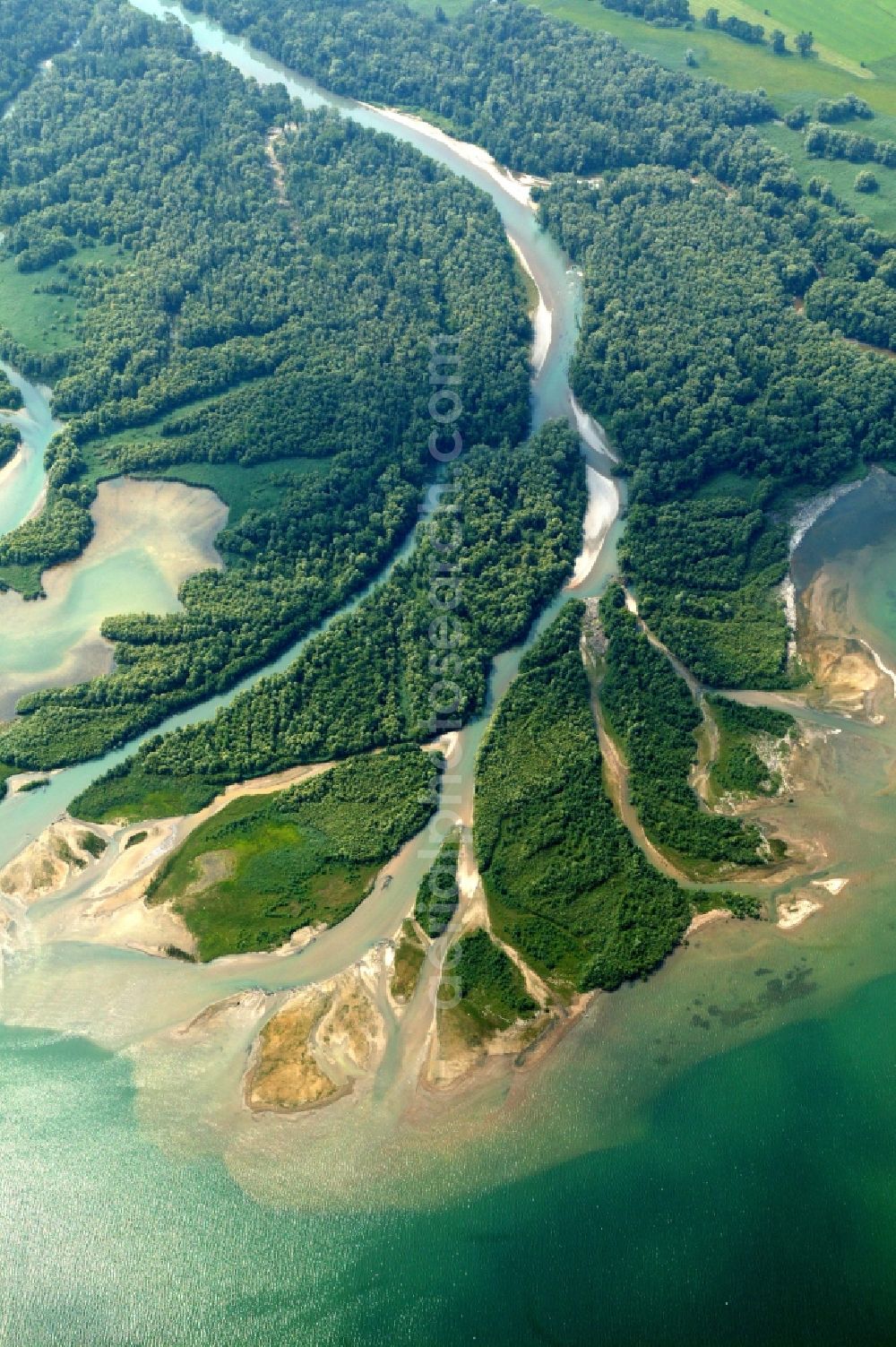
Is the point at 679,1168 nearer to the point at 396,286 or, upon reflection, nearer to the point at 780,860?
the point at 780,860

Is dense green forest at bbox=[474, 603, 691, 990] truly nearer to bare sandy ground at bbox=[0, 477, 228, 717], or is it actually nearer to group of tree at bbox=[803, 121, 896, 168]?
bare sandy ground at bbox=[0, 477, 228, 717]

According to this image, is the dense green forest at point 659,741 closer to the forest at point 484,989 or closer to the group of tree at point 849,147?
the forest at point 484,989

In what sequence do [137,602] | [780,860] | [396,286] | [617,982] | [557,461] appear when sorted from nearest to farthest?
[617,982] → [780,860] → [137,602] → [557,461] → [396,286]

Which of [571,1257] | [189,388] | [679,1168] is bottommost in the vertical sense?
[571,1257]

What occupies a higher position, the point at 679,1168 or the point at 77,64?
the point at 77,64

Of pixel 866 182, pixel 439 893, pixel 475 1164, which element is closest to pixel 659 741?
pixel 439 893

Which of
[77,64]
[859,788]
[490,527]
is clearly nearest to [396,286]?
[490,527]

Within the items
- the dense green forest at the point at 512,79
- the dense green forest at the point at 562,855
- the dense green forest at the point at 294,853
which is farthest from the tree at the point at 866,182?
the dense green forest at the point at 294,853
